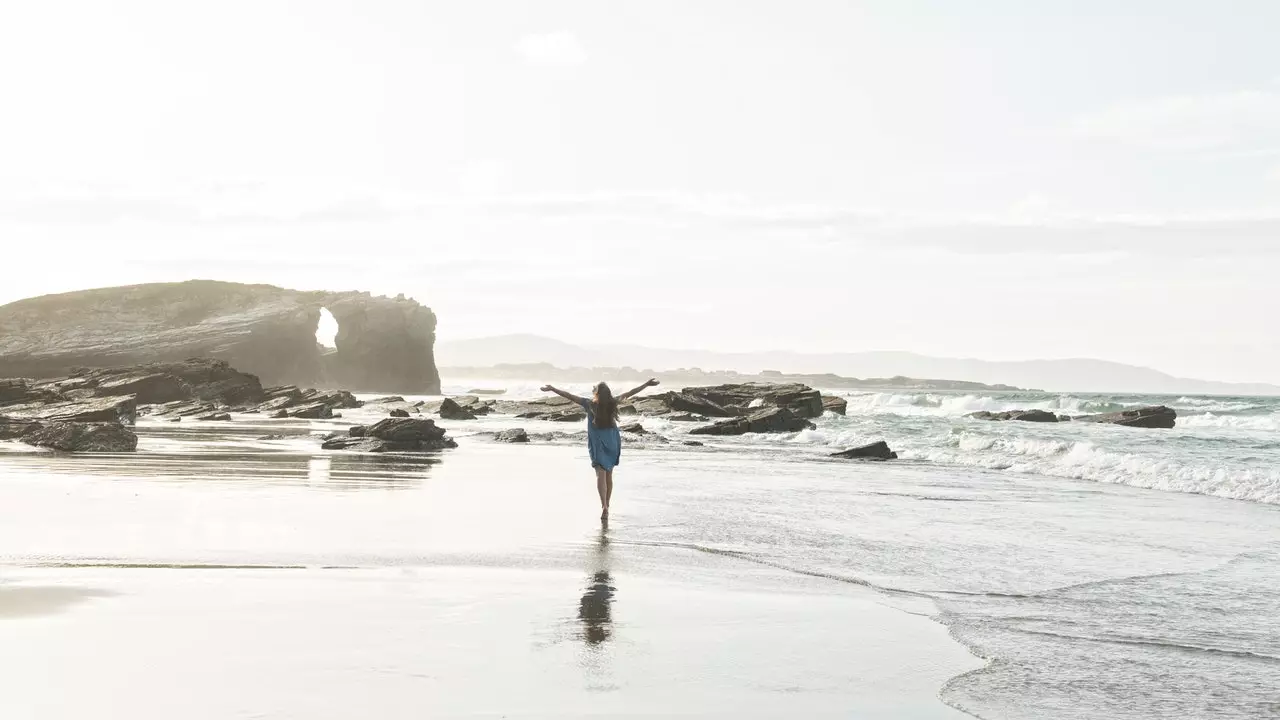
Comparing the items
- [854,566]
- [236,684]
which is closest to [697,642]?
[236,684]

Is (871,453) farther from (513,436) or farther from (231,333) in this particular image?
(231,333)

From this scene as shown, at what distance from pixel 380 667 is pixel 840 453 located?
23.4 metres

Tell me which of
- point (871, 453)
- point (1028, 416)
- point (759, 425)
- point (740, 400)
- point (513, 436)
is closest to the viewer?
point (871, 453)

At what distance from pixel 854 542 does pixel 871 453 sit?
16.6 m

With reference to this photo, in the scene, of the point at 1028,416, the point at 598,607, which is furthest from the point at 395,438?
the point at 1028,416

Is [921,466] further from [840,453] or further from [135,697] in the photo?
[135,697]

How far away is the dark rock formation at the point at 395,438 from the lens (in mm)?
25016

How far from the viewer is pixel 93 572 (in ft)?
25.8

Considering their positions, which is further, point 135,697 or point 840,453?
point 840,453

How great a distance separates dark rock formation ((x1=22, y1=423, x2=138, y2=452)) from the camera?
21.4 metres

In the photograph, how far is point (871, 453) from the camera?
27.4 meters

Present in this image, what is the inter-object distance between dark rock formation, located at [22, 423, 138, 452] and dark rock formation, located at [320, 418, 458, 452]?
14.6 ft

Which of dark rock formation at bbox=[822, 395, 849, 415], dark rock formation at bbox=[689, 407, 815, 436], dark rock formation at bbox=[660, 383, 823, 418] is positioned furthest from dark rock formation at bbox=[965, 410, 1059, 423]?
dark rock formation at bbox=[689, 407, 815, 436]

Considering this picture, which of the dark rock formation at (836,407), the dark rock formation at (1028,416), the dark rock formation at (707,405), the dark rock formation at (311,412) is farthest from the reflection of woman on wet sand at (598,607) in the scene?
the dark rock formation at (1028,416)
